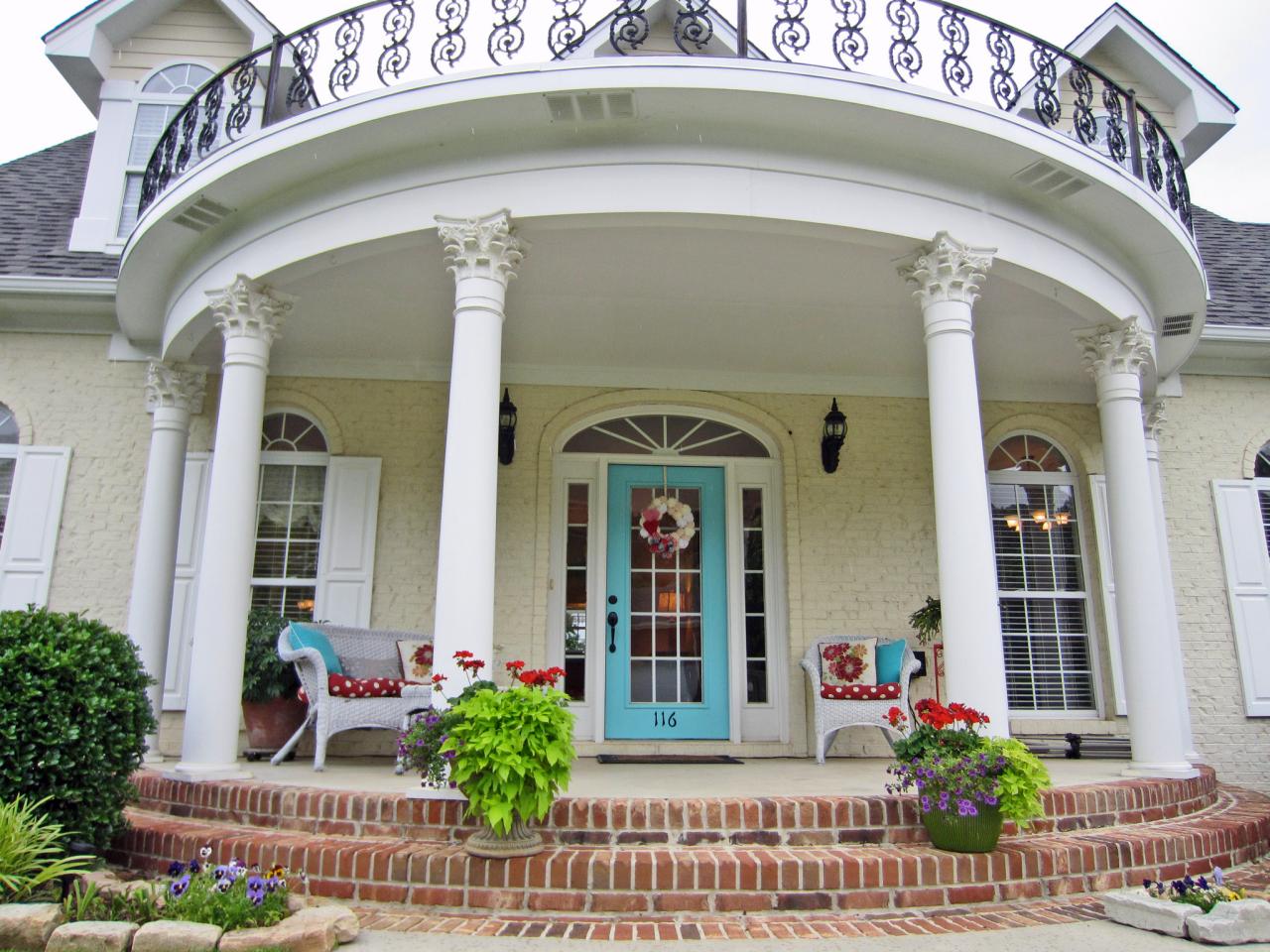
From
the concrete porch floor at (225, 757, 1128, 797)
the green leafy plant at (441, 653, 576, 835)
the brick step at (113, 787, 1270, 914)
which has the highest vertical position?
the green leafy plant at (441, 653, 576, 835)

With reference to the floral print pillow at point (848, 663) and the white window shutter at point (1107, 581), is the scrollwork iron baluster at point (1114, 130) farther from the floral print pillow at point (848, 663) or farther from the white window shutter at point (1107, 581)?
the floral print pillow at point (848, 663)

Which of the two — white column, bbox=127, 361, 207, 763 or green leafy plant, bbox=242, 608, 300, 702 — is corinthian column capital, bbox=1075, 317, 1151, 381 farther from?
white column, bbox=127, 361, 207, 763

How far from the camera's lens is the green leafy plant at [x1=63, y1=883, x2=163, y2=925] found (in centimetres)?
332

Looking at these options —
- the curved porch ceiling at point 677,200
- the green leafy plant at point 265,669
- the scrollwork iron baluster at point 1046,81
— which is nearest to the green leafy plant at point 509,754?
the curved porch ceiling at point 677,200

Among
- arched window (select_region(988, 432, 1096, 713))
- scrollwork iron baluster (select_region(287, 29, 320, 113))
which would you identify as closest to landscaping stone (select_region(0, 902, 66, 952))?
scrollwork iron baluster (select_region(287, 29, 320, 113))

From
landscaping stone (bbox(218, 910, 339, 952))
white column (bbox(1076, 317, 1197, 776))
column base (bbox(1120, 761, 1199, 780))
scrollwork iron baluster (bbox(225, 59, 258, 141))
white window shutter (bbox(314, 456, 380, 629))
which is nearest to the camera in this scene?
landscaping stone (bbox(218, 910, 339, 952))

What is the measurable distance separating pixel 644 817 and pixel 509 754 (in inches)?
30.2

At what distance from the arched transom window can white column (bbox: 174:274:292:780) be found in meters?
2.94

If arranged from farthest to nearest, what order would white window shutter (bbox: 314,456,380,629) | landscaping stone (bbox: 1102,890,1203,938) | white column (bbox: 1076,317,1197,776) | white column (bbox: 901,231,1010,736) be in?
white window shutter (bbox: 314,456,380,629), white column (bbox: 1076,317,1197,776), white column (bbox: 901,231,1010,736), landscaping stone (bbox: 1102,890,1203,938)

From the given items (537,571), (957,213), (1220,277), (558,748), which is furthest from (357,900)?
(1220,277)

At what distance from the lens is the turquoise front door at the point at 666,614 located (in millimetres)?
7238

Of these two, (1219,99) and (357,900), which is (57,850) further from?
(1219,99)

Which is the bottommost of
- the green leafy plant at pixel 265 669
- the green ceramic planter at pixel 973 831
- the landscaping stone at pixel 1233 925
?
the landscaping stone at pixel 1233 925

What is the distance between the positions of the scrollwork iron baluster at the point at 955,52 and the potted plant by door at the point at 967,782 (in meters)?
3.37
